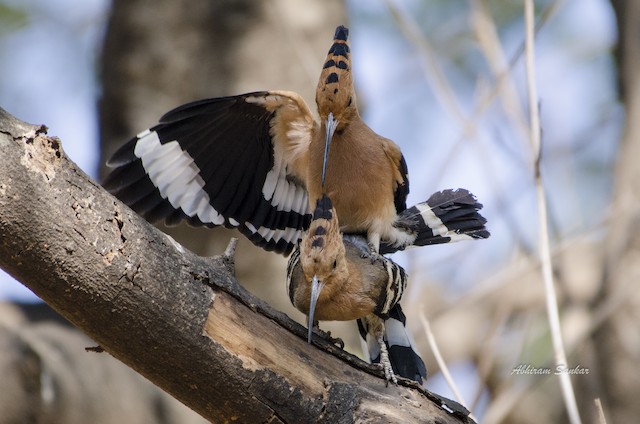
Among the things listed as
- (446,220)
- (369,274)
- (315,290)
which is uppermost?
(446,220)

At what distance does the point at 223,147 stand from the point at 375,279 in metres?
0.83

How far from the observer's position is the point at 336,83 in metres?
3.02

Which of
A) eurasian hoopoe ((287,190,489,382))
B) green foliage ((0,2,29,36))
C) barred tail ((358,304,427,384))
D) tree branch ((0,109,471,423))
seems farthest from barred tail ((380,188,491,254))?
green foliage ((0,2,29,36))

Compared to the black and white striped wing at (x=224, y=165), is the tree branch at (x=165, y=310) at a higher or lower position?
lower

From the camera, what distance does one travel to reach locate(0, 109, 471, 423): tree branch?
189cm

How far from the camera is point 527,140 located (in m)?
3.68

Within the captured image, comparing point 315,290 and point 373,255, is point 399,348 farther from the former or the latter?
point 315,290

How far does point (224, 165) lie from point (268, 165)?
0.18 metres

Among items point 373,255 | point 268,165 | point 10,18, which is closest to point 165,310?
point 373,255

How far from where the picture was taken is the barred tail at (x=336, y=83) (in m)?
3.02

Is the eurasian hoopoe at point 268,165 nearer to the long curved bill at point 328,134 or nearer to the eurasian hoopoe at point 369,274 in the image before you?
the long curved bill at point 328,134

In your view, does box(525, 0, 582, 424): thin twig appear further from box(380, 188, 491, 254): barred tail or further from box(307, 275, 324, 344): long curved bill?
box(307, 275, 324, 344): long curved bill

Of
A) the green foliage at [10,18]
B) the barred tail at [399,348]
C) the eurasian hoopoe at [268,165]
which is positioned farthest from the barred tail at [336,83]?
the green foliage at [10,18]

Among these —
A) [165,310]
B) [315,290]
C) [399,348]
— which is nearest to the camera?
[165,310]
